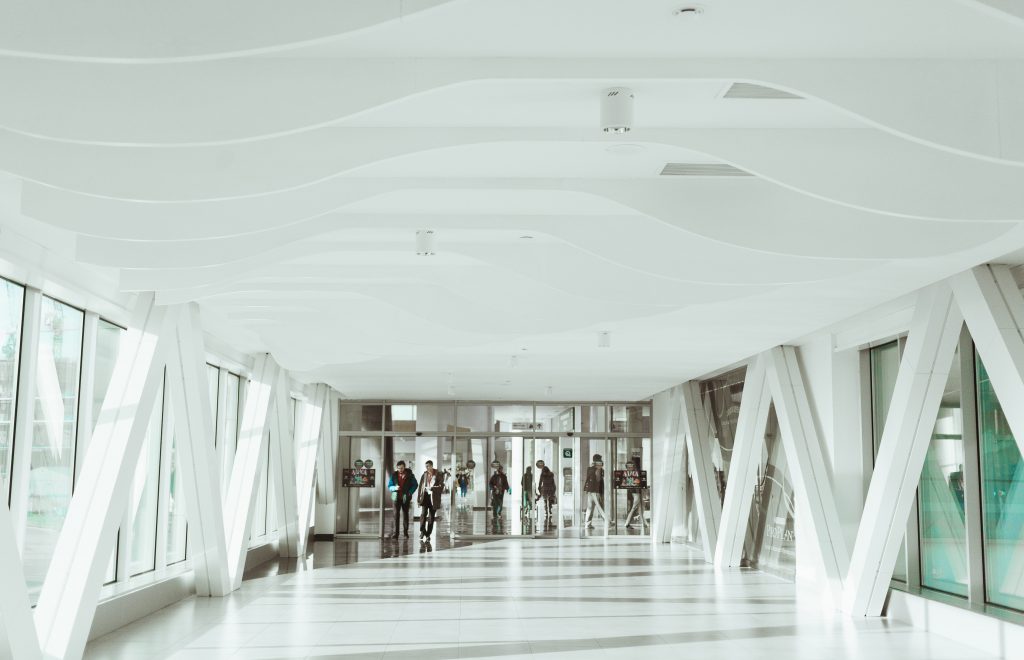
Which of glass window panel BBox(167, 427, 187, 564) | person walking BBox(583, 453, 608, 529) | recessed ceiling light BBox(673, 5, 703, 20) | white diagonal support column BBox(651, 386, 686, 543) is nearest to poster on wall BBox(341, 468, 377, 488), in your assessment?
person walking BBox(583, 453, 608, 529)

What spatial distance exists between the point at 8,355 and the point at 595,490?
69.8 feet

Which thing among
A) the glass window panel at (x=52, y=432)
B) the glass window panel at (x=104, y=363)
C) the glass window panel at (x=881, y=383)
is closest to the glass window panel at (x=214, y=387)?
the glass window panel at (x=104, y=363)

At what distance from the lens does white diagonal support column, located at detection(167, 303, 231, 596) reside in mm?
13469

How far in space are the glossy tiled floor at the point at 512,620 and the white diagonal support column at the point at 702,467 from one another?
263cm

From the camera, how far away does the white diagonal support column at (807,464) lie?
1481 cm

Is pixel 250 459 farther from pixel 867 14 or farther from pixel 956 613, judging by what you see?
pixel 867 14

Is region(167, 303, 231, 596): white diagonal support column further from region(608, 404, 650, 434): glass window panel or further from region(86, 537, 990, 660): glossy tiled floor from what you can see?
region(608, 404, 650, 434): glass window panel

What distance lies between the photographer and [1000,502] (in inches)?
461

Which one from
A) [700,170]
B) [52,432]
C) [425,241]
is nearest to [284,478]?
[52,432]

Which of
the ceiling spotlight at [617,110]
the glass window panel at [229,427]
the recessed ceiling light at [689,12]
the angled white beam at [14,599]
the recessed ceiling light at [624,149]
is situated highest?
the recessed ceiling light at [624,149]

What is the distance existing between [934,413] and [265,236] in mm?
8001

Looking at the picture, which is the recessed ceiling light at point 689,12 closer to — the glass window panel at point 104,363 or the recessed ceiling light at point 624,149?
the recessed ceiling light at point 624,149

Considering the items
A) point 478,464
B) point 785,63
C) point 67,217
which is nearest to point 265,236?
point 67,217

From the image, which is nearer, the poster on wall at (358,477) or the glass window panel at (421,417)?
the poster on wall at (358,477)
